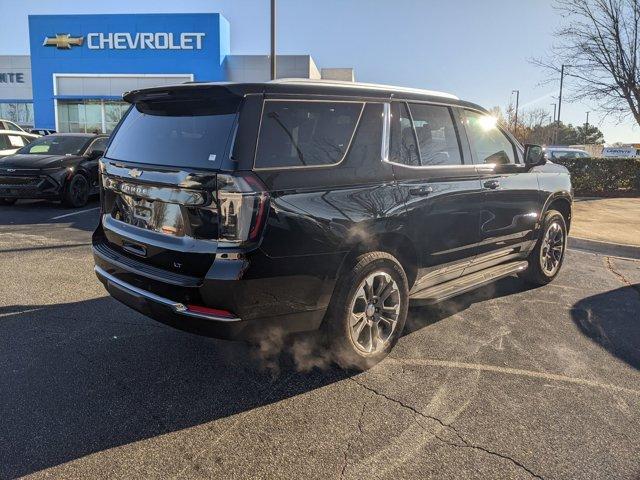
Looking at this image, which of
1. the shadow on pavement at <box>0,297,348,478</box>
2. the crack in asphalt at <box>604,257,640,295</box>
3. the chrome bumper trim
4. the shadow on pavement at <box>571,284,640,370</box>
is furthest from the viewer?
the crack in asphalt at <box>604,257,640,295</box>

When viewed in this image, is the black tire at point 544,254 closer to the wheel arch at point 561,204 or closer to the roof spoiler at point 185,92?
the wheel arch at point 561,204

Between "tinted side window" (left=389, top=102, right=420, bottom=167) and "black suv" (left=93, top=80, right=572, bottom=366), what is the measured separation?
1 centimetres

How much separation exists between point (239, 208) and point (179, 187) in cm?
43

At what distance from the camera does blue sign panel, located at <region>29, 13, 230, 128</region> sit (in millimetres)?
34812

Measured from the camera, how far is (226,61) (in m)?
35.9

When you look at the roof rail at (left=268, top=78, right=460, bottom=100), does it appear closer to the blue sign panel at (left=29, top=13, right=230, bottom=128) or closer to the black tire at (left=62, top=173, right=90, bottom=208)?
the black tire at (left=62, top=173, right=90, bottom=208)

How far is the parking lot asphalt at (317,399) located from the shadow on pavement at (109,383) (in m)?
0.01

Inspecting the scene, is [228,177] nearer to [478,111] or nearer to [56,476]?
[56,476]

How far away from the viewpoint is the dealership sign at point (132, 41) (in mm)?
34906

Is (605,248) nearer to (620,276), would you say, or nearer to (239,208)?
(620,276)

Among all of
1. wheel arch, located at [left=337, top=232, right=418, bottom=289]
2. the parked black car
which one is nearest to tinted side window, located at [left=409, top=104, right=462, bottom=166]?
wheel arch, located at [left=337, top=232, right=418, bottom=289]

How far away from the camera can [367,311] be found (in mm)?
3625

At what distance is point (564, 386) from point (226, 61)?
36.0 m

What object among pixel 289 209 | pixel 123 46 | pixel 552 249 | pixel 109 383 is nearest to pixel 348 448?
pixel 289 209
